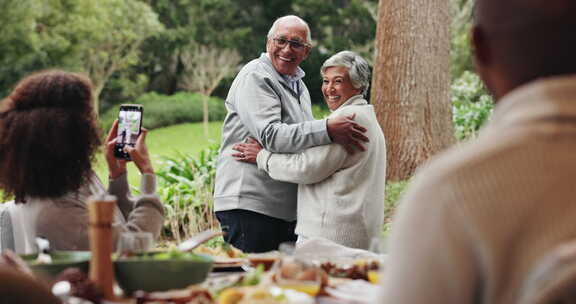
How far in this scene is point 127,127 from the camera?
3383mm

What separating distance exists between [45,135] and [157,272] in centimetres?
82

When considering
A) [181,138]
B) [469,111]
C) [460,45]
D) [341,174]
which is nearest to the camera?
[341,174]

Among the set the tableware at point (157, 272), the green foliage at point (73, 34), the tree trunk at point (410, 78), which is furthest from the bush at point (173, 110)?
A: the tableware at point (157, 272)

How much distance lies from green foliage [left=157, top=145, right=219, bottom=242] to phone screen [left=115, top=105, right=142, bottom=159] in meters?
5.68

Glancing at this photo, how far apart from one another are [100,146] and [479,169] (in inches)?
90.7

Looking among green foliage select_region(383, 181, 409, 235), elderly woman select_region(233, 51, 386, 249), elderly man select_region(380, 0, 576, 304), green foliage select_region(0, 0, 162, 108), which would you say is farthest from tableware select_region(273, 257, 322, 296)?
green foliage select_region(0, 0, 162, 108)

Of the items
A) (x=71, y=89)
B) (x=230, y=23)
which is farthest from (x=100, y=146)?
(x=230, y=23)

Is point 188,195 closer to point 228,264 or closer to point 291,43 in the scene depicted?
point 291,43

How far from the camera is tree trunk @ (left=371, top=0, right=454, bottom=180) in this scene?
389 inches

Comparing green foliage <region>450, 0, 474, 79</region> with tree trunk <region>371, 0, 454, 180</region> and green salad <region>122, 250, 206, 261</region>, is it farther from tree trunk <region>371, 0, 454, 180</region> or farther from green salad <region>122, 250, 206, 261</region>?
green salad <region>122, 250, 206, 261</region>

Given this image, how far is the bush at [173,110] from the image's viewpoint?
2972 centimetres

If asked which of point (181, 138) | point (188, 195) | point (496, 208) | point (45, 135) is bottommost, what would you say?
point (181, 138)

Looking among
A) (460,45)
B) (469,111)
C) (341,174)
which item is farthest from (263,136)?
(460,45)

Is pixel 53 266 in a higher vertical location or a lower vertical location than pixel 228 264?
higher
